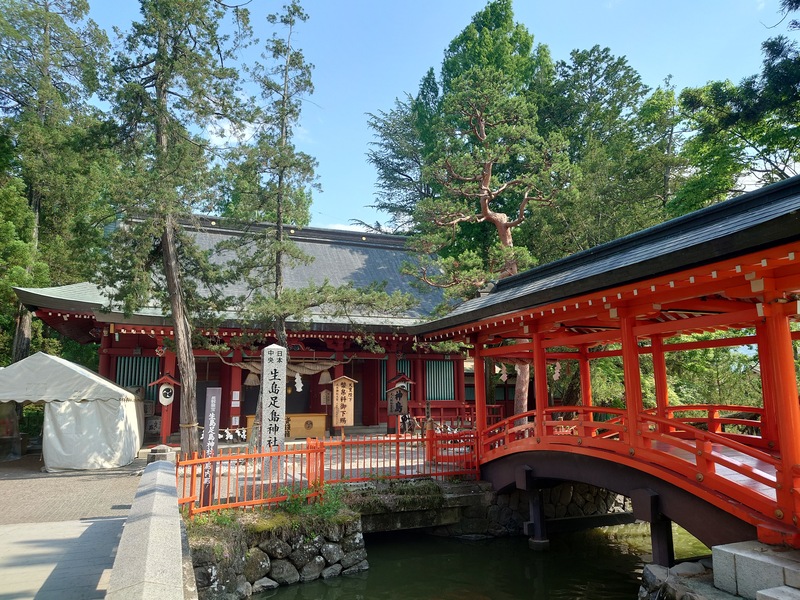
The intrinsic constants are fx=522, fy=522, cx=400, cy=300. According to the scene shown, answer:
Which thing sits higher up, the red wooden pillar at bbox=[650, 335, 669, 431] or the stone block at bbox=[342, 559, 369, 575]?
the red wooden pillar at bbox=[650, 335, 669, 431]

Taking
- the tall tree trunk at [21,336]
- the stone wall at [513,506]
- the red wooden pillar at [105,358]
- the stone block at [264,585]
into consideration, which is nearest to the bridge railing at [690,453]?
the stone wall at [513,506]

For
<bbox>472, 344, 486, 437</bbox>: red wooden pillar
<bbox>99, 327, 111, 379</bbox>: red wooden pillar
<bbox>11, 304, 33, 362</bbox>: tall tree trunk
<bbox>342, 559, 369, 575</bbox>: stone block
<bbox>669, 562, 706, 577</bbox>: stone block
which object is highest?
<bbox>11, 304, 33, 362</bbox>: tall tree trunk

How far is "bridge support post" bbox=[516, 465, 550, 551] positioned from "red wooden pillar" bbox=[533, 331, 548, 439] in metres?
0.89

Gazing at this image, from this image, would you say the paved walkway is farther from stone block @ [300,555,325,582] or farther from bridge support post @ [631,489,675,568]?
bridge support post @ [631,489,675,568]

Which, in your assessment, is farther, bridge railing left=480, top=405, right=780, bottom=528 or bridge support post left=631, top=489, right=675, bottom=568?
bridge support post left=631, top=489, right=675, bottom=568

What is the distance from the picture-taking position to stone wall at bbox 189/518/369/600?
656 cm

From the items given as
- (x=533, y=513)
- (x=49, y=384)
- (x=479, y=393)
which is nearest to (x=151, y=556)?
(x=533, y=513)

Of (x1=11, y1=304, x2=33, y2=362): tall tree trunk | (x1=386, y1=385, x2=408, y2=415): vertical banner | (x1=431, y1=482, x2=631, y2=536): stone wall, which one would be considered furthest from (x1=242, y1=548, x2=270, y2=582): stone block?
(x1=11, y1=304, x2=33, y2=362): tall tree trunk

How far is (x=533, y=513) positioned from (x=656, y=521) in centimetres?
317

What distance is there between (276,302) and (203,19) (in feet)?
21.7

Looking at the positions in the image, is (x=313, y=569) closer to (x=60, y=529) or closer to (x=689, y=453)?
(x=60, y=529)

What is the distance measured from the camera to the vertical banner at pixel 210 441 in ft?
25.3

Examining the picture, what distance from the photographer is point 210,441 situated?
8812mm

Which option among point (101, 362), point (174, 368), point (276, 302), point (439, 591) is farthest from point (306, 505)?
point (101, 362)
